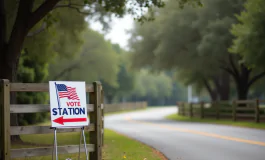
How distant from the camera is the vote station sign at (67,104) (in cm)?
730

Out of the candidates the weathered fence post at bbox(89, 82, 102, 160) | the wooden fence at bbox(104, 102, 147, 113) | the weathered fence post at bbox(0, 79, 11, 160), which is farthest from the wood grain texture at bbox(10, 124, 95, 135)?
the wooden fence at bbox(104, 102, 147, 113)

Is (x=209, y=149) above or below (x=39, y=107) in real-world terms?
below

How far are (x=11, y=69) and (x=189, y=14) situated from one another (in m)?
16.8

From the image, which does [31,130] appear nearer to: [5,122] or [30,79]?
[5,122]

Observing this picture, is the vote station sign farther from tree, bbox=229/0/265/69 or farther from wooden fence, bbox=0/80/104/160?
tree, bbox=229/0/265/69

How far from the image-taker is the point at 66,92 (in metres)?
7.54

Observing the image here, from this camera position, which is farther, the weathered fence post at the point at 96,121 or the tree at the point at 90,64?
the tree at the point at 90,64

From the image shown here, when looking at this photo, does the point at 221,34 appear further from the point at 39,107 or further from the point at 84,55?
the point at 84,55

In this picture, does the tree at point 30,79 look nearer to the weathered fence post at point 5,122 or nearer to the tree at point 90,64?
the weathered fence post at point 5,122

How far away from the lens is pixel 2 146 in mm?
7188

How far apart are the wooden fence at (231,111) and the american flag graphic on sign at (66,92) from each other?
1647cm

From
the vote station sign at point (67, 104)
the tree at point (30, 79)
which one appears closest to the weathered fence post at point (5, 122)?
the vote station sign at point (67, 104)

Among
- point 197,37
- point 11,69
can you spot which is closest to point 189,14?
point 197,37

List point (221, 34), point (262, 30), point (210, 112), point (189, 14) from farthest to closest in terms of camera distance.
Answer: point (210, 112), point (189, 14), point (221, 34), point (262, 30)
